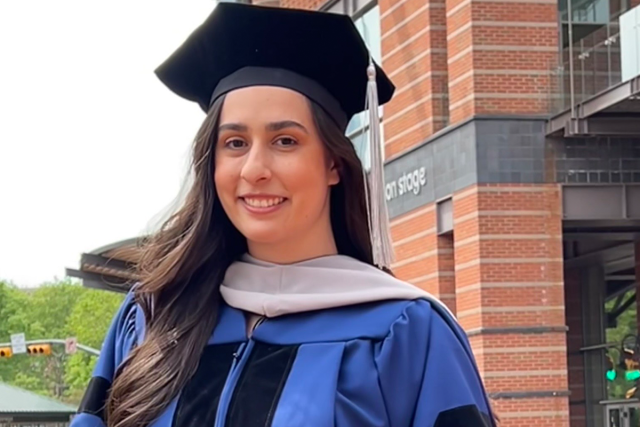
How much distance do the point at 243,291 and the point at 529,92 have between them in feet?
45.2

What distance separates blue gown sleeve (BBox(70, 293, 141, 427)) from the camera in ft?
8.53

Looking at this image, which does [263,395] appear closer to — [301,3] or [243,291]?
[243,291]

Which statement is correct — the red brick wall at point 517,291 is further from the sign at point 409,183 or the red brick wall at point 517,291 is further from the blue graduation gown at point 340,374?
the blue graduation gown at point 340,374

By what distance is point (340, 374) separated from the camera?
8.00 feet

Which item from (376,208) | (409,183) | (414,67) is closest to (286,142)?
(376,208)

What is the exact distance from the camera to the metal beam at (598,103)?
1436 cm

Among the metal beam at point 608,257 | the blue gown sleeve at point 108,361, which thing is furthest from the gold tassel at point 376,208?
the metal beam at point 608,257

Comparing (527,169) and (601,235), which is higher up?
(527,169)

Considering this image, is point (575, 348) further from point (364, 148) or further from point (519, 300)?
point (364, 148)

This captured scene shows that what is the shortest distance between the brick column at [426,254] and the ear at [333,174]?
14.0 m

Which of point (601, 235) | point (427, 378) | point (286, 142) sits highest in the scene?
point (601, 235)

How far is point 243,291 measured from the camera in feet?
8.55

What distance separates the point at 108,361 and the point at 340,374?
1.75 ft

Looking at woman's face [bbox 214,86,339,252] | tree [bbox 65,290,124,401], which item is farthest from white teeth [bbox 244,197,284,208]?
tree [bbox 65,290,124,401]
